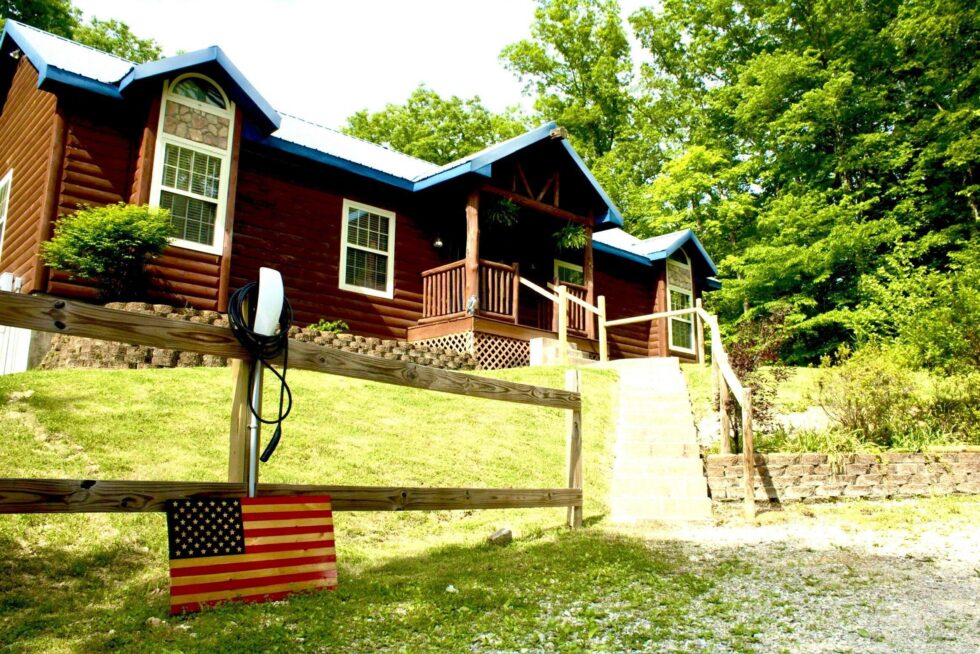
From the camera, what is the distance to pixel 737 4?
28.8 metres

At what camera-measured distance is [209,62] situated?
35.3 feet

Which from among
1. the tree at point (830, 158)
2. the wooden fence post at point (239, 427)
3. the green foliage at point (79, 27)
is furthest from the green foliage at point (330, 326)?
the green foliage at point (79, 27)

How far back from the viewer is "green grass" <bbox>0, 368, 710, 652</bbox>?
10.9 ft

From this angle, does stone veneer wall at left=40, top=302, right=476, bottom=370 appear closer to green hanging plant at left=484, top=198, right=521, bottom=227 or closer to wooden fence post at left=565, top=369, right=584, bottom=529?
wooden fence post at left=565, top=369, right=584, bottom=529

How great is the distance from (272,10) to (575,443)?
33.2 ft

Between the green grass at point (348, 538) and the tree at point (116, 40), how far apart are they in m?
25.9

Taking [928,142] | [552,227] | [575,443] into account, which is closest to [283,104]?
[552,227]

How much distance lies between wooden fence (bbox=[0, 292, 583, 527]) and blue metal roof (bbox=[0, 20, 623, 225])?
7828 mm

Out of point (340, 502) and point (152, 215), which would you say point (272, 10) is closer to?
point (152, 215)

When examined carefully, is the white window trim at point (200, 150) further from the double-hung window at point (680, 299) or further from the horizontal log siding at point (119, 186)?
the double-hung window at point (680, 299)

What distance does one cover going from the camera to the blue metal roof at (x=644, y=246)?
61.7 feet

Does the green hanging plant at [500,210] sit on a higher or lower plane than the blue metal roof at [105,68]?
lower

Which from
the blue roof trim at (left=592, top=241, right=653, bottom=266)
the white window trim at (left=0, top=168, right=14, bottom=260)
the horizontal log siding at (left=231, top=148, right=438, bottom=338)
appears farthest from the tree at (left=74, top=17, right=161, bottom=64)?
the blue roof trim at (left=592, top=241, right=653, bottom=266)

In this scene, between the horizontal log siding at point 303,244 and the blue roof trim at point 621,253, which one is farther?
the blue roof trim at point 621,253
